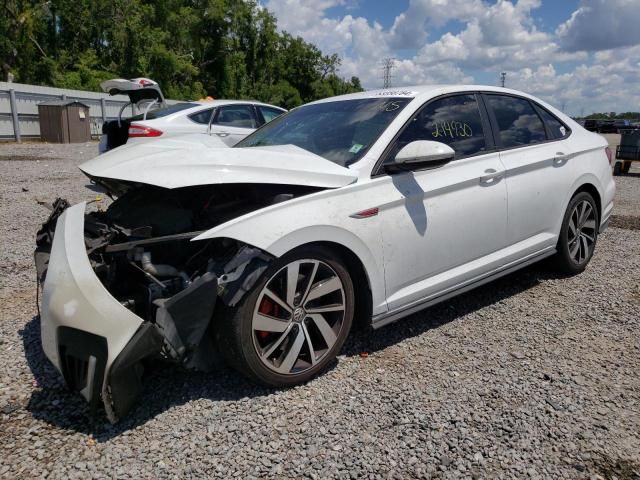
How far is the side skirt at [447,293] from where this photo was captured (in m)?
3.16

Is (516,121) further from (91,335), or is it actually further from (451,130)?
(91,335)

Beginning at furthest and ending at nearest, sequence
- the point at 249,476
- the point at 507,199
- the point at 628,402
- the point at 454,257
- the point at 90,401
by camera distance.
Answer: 1. the point at 507,199
2. the point at 454,257
3. the point at 628,402
4. the point at 90,401
5. the point at 249,476

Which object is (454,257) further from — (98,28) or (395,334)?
(98,28)

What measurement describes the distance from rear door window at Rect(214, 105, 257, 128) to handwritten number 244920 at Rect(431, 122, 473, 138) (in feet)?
21.5

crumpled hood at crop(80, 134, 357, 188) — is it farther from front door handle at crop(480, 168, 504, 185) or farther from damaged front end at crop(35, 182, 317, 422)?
front door handle at crop(480, 168, 504, 185)

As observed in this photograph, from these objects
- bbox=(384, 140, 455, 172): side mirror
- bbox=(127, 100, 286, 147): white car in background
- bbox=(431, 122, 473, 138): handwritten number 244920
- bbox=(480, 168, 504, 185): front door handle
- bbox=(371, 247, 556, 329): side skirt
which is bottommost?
bbox=(371, 247, 556, 329): side skirt

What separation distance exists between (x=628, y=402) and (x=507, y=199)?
1592 millimetres

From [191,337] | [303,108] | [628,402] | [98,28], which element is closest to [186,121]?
[303,108]

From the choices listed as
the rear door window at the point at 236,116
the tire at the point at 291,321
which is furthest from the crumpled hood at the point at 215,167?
the rear door window at the point at 236,116

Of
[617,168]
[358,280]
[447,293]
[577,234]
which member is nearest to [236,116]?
[577,234]

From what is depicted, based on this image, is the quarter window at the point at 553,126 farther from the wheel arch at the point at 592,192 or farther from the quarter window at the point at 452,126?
the quarter window at the point at 452,126

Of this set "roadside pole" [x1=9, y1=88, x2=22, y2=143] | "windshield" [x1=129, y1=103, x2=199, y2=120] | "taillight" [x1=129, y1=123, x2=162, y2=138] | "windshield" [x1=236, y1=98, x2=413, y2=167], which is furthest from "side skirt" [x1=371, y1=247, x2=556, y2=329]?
"roadside pole" [x1=9, y1=88, x2=22, y2=143]

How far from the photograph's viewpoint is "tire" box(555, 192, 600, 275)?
4.45 m

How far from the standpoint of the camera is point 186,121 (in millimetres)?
9312
